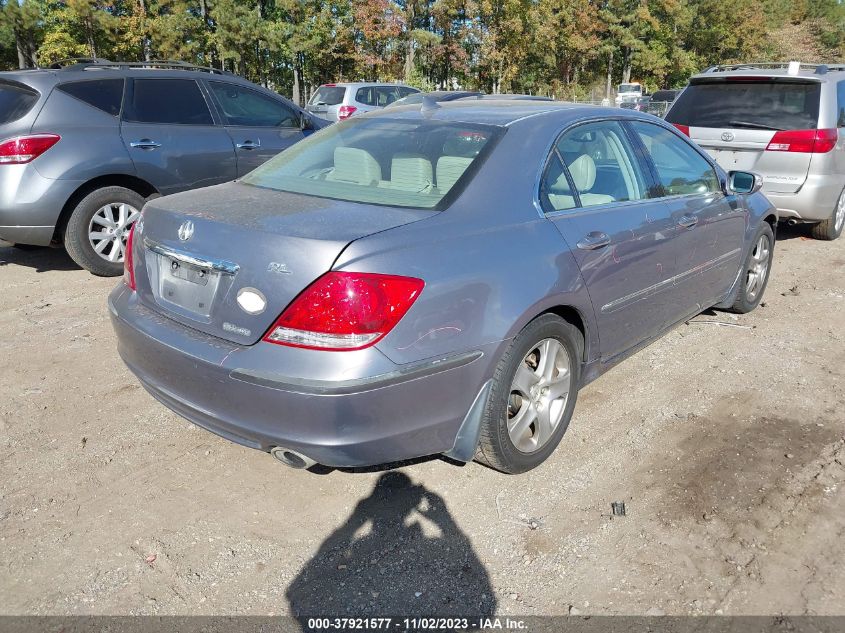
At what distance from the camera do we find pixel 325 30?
38.8m

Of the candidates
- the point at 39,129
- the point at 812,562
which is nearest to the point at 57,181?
the point at 39,129

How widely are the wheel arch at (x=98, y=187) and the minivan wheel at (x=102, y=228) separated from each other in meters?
0.05

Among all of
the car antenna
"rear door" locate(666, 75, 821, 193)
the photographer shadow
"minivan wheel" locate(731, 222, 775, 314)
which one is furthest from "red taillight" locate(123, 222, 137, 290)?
"rear door" locate(666, 75, 821, 193)

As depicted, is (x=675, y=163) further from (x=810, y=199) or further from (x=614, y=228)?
(x=810, y=199)

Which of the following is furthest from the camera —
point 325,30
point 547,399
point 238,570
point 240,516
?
point 325,30

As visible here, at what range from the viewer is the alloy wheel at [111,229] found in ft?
19.5

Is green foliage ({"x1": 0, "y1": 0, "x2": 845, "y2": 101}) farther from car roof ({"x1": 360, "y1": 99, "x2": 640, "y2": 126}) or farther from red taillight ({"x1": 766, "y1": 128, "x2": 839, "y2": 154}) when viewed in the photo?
car roof ({"x1": 360, "y1": 99, "x2": 640, "y2": 126})

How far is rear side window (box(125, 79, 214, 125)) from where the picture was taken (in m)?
6.31

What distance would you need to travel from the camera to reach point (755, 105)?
7.05m

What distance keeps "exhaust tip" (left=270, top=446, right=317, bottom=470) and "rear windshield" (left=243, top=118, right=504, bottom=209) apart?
1059 mm

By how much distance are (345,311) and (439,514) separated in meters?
1.04

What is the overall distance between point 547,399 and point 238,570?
1479 millimetres

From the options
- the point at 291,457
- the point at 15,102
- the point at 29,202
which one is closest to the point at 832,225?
the point at 291,457

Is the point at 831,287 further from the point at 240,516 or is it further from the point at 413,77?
the point at 413,77
